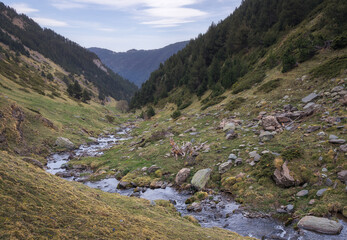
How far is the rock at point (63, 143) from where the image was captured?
3120 cm

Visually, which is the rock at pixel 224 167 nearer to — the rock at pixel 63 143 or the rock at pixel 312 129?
the rock at pixel 312 129

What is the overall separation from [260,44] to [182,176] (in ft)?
167

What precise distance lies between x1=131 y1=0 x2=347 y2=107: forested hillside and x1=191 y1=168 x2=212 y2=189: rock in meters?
25.0

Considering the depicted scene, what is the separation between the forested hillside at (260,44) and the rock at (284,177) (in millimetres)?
23929

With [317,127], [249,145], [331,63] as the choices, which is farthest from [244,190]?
[331,63]

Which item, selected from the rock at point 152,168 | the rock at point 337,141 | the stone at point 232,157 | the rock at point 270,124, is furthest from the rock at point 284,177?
the rock at point 152,168

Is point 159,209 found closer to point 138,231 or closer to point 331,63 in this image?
point 138,231

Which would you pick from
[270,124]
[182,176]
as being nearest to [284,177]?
[182,176]

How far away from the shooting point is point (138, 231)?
7.81 meters

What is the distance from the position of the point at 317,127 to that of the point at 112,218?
1718 cm

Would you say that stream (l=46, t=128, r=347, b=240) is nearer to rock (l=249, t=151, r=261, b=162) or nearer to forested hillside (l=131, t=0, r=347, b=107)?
rock (l=249, t=151, r=261, b=162)

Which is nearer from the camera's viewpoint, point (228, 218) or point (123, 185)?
point (228, 218)

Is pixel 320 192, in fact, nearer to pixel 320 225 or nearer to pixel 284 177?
pixel 284 177

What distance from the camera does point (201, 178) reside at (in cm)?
1647
